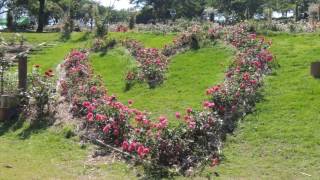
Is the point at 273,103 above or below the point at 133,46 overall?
below

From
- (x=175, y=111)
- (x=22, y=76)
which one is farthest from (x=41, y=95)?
(x=175, y=111)

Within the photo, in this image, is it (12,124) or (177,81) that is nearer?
(12,124)

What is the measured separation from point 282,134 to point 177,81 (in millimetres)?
4949

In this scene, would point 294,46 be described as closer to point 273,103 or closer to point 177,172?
point 273,103

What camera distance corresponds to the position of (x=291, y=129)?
1055 centimetres

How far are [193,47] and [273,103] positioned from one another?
6.27 meters

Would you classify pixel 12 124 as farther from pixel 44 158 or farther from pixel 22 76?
pixel 44 158

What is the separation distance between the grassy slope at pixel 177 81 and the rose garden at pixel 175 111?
0.11ft

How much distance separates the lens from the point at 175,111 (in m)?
12.2

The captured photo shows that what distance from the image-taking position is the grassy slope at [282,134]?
8.90m

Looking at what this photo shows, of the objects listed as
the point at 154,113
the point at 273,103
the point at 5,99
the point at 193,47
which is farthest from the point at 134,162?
the point at 193,47

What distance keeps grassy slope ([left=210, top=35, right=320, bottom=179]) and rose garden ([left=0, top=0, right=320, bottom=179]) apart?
2 centimetres

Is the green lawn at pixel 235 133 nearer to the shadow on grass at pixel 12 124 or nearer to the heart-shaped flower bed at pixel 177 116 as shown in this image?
the shadow on grass at pixel 12 124

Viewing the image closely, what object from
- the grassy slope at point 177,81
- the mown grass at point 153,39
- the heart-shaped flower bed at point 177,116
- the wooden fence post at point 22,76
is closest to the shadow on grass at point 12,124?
the wooden fence post at point 22,76
